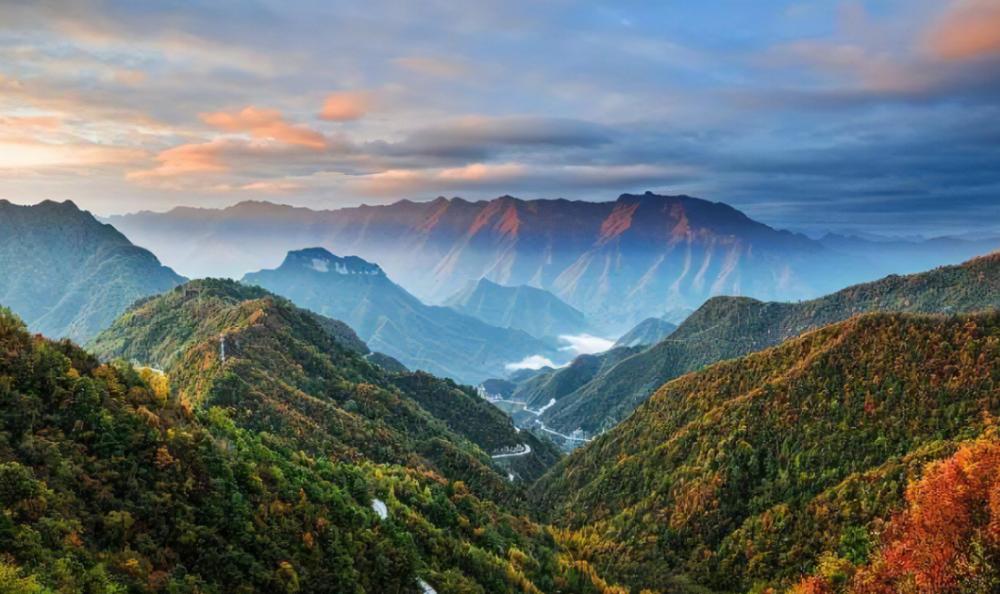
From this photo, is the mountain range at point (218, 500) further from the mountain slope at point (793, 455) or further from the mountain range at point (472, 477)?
the mountain slope at point (793, 455)

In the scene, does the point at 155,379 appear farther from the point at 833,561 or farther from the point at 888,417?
the point at 888,417

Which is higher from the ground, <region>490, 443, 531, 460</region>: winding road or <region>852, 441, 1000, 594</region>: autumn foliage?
<region>852, 441, 1000, 594</region>: autumn foliage

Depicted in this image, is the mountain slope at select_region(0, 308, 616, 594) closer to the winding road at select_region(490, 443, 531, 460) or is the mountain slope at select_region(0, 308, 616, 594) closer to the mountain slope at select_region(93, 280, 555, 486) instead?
the mountain slope at select_region(93, 280, 555, 486)

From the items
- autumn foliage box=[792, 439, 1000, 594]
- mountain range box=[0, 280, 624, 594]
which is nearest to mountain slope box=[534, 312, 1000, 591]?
autumn foliage box=[792, 439, 1000, 594]

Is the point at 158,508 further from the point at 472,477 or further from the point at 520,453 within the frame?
the point at 520,453

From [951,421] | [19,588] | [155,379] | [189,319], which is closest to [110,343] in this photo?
[189,319]

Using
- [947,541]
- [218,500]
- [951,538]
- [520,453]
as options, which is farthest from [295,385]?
[951,538]

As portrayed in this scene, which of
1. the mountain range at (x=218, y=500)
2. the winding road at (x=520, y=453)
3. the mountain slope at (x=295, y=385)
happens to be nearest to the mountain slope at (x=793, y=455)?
the mountain range at (x=218, y=500)
